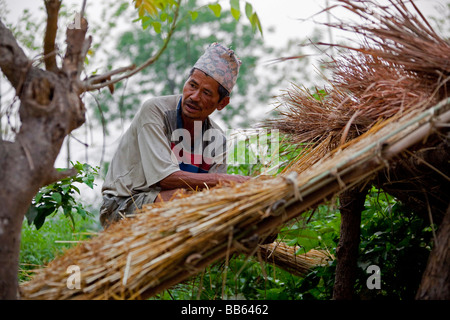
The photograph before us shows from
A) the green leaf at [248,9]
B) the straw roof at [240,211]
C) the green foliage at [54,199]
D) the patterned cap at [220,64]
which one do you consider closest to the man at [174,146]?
the patterned cap at [220,64]

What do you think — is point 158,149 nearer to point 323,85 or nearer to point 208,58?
point 208,58

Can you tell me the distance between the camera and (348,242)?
2.94 meters

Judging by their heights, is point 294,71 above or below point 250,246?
above

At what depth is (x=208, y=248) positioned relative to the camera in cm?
192

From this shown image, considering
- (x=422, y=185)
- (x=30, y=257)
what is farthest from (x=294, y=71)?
(x=422, y=185)

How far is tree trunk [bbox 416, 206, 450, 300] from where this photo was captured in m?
1.93

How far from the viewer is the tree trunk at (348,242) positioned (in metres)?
2.87

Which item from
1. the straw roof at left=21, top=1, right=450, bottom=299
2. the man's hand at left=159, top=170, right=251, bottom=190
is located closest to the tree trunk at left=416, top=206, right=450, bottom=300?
the straw roof at left=21, top=1, right=450, bottom=299

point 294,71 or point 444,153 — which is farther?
point 294,71

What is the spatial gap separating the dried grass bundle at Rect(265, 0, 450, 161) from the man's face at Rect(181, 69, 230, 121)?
465 millimetres

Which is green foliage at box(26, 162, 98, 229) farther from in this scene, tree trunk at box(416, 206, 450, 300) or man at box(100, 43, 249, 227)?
tree trunk at box(416, 206, 450, 300)

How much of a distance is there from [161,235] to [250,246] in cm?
35

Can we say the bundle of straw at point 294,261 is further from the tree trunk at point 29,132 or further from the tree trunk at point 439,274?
the tree trunk at point 29,132
